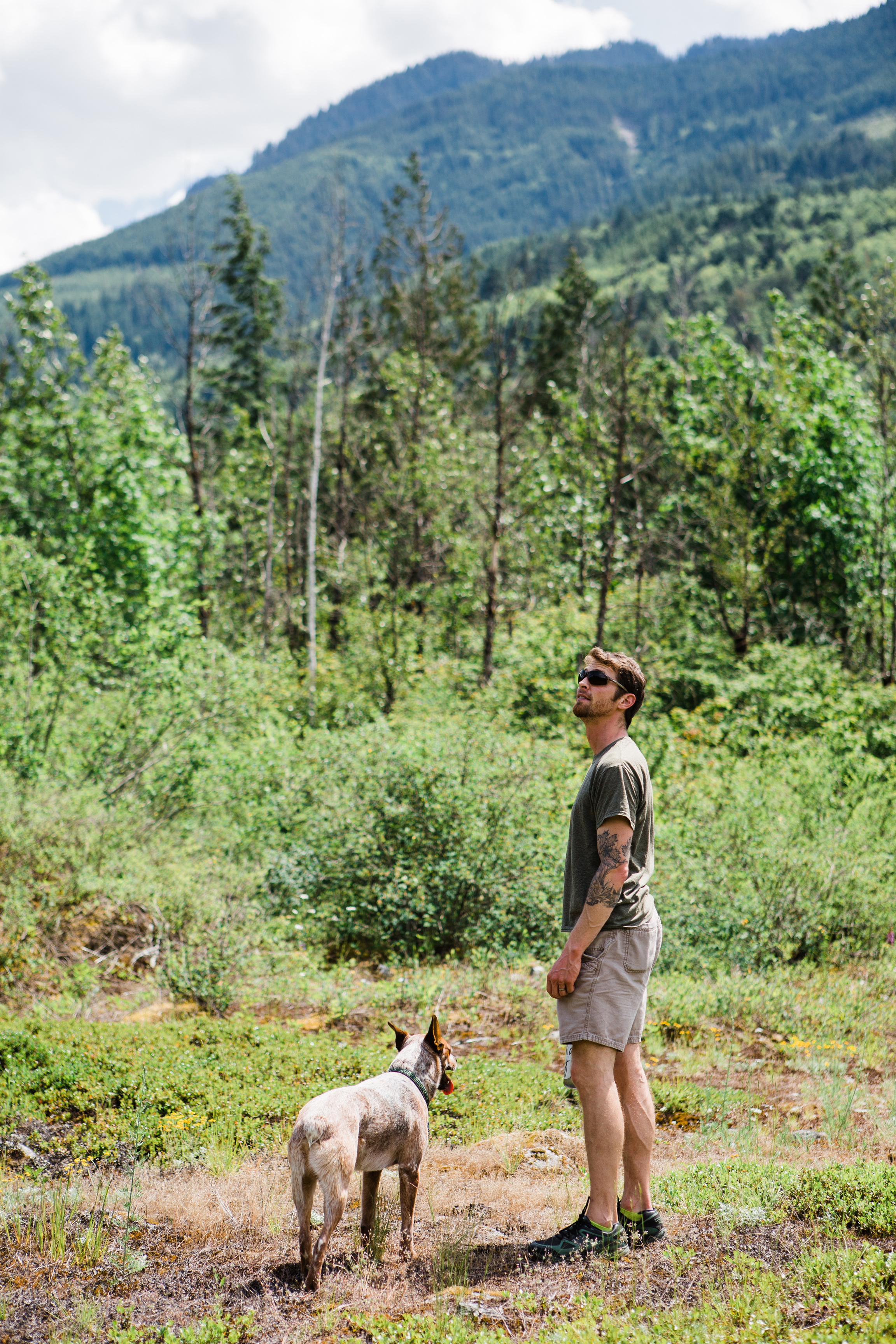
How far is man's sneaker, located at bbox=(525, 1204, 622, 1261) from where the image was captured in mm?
3143

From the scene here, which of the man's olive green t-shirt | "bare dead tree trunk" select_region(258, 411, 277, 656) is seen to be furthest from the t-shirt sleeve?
"bare dead tree trunk" select_region(258, 411, 277, 656)

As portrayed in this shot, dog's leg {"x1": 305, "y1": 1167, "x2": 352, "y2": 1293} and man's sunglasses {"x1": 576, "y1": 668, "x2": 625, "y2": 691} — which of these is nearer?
dog's leg {"x1": 305, "y1": 1167, "x2": 352, "y2": 1293}

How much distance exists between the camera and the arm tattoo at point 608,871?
10.3ft

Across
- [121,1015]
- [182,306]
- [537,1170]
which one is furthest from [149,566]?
[537,1170]

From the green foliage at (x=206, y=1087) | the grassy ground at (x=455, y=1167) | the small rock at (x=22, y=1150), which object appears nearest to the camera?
the grassy ground at (x=455, y=1167)

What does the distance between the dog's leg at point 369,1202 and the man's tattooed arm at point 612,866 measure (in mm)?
1372

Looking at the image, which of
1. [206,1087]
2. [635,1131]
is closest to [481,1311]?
[635,1131]

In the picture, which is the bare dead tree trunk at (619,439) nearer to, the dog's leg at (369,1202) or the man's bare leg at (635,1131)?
the man's bare leg at (635,1131)

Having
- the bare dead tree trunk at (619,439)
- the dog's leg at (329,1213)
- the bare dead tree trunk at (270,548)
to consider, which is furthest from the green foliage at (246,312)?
the dog's leg at (329,1213)

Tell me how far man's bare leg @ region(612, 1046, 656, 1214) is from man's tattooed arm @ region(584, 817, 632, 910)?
662 millimetres

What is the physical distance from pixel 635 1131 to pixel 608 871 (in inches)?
41.9

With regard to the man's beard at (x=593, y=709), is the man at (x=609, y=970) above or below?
below

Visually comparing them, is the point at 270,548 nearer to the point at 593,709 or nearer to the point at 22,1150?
the point at 22,1150

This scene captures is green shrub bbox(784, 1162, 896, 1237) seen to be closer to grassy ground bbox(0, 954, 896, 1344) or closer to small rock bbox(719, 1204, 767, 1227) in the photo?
grassy ground bbox(0, 954, 896, 1344)
